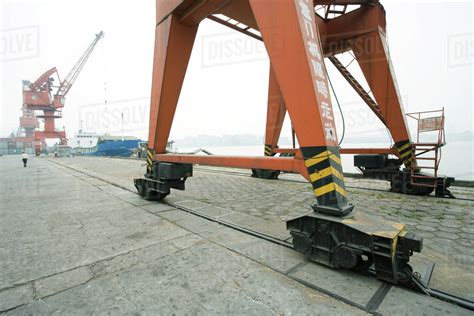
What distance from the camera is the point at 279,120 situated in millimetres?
8172

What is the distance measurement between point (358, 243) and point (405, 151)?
16.8ft

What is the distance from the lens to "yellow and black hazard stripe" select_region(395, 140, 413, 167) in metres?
5.58

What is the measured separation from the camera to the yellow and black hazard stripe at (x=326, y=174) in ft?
7.06

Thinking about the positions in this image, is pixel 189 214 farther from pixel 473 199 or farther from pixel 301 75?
pixel 473 199

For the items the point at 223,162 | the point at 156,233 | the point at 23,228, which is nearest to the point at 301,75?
the point at 223,162

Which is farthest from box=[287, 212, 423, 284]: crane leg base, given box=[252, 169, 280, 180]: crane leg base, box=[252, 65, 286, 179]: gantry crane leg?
box=[252, 65, 286, 179]: gantry crane leg

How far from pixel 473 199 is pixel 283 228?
4.46 m

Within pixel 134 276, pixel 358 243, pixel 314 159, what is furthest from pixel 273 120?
pixel 134 276

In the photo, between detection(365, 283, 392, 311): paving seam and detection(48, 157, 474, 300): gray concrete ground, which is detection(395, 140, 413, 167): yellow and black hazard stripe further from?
detection(365, 283, 392, 311): paving seam

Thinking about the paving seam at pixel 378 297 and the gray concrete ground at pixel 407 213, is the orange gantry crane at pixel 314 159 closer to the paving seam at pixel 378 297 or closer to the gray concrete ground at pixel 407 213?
the paving seam at pixel 378 297

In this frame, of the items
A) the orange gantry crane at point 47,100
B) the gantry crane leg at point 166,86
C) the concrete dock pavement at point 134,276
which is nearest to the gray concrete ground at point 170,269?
the concrete dock pavement at point 134,276

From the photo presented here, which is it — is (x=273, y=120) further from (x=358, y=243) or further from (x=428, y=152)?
(x=358, y=243)

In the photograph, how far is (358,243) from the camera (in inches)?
75.2

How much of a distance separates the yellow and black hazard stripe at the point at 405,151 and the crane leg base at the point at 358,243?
4.62 metres
